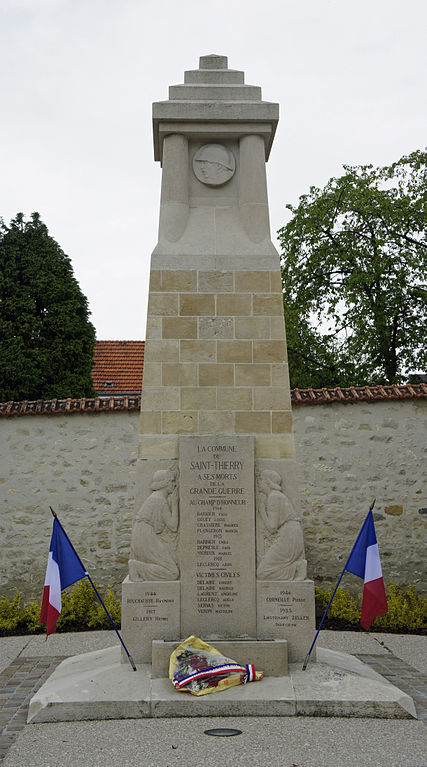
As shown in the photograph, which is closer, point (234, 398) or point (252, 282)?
point (234, 398)

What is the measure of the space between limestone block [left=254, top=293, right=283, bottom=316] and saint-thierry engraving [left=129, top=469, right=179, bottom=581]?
182cm

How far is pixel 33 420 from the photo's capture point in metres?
9.50

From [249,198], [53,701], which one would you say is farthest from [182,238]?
[53,701]

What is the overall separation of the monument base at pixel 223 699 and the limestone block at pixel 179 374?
8.06ft

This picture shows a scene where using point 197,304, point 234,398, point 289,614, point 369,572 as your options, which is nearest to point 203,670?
point 289,614

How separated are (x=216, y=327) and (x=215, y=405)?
721 millimetres

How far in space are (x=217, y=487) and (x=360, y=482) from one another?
13.0ft

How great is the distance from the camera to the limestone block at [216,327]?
6359 millimetres

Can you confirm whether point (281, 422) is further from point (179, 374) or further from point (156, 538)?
point (156, 538)

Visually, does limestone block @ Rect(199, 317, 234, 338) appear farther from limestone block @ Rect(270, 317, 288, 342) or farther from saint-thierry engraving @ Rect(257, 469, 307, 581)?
saint-thierry engraving @ Rect(257, 469, 307, 581)

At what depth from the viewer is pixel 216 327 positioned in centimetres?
638

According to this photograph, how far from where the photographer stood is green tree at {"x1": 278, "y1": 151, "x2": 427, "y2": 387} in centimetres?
1556

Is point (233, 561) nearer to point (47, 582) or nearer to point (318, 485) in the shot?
point (47, 582)

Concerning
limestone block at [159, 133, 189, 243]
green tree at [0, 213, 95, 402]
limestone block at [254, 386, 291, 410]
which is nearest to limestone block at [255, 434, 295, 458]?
limestone block at [254, 386, 291, 410]
